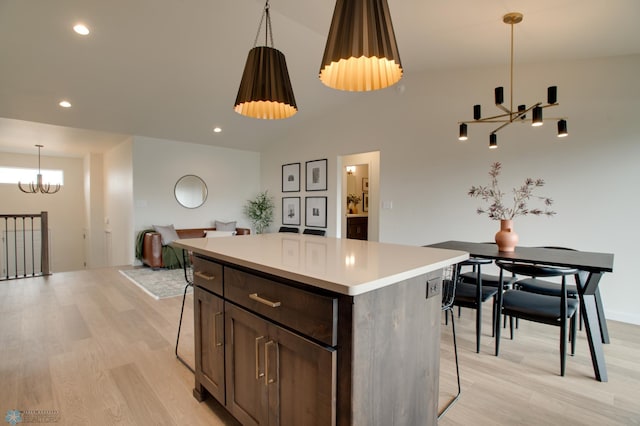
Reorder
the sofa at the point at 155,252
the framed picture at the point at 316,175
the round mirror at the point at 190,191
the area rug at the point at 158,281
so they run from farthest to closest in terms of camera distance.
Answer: the round mirror at the point at 190,191 → the framed picture at the point at 316,175 → the sofa at the point at 155,252 → the area rug at the point at 158,281

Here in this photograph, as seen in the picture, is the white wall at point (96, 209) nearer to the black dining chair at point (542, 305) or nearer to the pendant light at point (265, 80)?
the pendant light at point (265, 80)

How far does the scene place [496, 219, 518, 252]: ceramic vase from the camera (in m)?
2.69

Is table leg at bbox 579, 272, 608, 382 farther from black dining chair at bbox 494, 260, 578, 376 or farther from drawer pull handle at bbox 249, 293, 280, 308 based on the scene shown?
drawer pull handle at bbox 249, 293, 280, 308

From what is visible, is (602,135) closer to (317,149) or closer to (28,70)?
(317,149)

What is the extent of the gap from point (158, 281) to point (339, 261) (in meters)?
4.13

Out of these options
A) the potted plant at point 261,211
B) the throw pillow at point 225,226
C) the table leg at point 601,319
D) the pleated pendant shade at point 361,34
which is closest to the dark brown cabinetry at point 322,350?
the pleated pendant shade at point 361,34

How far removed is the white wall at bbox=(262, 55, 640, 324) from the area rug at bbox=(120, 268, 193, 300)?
3050 millimetres

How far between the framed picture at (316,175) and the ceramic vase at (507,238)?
3.61 m

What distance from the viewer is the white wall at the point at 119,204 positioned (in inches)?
231

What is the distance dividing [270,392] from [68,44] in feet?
13.5

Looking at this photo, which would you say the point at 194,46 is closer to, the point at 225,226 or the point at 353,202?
the point at 225,226

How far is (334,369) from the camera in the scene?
1.04 meters

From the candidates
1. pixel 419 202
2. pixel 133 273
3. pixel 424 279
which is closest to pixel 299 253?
pixel 424 279

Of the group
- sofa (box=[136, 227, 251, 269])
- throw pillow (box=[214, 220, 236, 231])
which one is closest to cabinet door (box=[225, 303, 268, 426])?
sofa (box=[136, 227, 251, 269])
